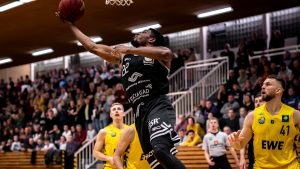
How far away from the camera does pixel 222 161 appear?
10.7 metres

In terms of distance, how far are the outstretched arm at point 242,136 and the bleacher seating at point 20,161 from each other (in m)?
12.6

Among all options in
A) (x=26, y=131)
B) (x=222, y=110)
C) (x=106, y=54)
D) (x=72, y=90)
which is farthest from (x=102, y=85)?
(x=106, y=54)

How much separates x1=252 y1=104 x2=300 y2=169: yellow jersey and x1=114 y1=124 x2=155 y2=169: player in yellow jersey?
4.83ft

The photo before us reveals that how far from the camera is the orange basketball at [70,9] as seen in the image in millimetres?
4957

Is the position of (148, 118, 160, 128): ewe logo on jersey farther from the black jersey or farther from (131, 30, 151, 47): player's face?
(131, 30, 151, 47): player's face

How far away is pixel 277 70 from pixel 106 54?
10310mm

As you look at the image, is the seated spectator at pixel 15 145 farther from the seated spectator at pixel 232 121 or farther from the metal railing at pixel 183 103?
the seated spectator at pixel 232 121

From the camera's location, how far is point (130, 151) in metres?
6.19

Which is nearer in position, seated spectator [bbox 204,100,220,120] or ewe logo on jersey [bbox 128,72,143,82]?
ewe logo on jersey [bbox 128,72,143,82]

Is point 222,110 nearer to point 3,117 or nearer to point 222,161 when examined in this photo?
point 222,161

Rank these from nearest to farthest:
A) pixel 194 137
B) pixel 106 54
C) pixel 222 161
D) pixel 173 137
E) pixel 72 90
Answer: pixel 173 137 < pixel 106 54 < pixel 222 161 < pixel 194 137 < pixel 72 90

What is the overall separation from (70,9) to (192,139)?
869 centimetres

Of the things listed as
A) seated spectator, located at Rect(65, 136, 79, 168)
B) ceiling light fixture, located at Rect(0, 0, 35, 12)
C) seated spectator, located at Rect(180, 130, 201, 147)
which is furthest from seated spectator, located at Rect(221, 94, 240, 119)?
ceiling light fixture, located at Rect(0, 0, 35, 12)

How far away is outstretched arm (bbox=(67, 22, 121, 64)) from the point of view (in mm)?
4992
